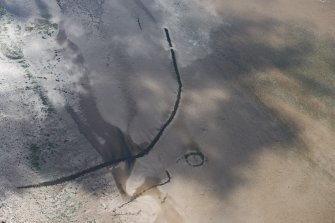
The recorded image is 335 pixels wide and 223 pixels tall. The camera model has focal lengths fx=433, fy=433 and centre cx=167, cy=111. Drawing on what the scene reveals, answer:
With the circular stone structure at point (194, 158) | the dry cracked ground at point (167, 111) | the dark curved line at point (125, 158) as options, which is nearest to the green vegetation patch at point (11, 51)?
the dry cracked ground at point (167, 111)

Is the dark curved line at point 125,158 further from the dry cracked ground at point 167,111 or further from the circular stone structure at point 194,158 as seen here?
the circular stone structure at point 194,158

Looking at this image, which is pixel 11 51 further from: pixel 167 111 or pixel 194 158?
pixel 194 158

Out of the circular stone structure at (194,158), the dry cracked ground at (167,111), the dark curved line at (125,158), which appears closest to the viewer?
the dry cracked ground at (167,111)

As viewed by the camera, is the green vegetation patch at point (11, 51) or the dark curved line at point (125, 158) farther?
the green vegetation patch at point (11, 51)

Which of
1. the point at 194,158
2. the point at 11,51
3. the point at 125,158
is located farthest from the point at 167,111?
the point at 11,51

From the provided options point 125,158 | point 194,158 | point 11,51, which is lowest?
point 11,51

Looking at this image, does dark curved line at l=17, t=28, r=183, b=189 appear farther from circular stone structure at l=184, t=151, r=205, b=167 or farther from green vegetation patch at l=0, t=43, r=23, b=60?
green vegetation patch at l=0, t=43, r=23, b=60

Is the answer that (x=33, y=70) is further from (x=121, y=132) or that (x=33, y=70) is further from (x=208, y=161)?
(x=208, y=161)

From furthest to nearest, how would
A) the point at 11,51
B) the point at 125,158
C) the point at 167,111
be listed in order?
the point at 11,51, the point at 167,111, the point at 125,158
